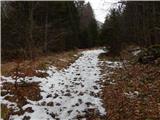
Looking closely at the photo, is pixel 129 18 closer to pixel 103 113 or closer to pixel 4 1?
pixel 4 1

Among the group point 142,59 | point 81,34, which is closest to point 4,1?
point 142,59

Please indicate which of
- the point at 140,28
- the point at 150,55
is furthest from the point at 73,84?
the point at 140,28

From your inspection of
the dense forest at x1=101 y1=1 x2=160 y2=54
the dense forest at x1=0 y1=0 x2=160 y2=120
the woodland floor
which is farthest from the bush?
the dense forest at x1=101 y1=1 x2=160 y2=54

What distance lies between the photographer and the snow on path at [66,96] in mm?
12805

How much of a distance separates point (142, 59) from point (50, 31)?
20884 mm

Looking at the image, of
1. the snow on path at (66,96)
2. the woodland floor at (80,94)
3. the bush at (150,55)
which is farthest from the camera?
the bush at (150,55)

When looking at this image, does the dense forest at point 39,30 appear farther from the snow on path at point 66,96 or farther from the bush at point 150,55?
the bush at point 150,55

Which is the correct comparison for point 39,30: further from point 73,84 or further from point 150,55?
point 73,84

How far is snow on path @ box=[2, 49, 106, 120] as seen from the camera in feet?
42.0

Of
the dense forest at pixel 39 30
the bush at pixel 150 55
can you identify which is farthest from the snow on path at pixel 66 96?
the dense forest at pixel 39 30

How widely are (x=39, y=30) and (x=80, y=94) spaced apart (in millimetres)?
19185

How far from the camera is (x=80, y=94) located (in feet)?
50.5

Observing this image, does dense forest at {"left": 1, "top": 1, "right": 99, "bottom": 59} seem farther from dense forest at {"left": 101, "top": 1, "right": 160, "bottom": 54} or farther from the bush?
the bush

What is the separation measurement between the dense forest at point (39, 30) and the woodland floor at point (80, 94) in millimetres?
8532
